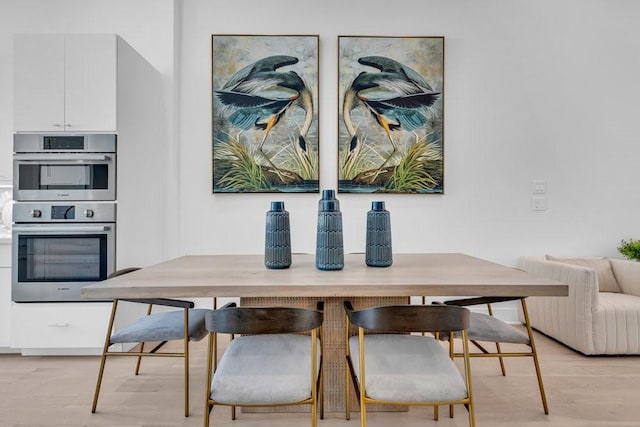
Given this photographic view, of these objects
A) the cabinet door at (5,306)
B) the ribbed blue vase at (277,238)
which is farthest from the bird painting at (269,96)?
the cabinet door at (5,306)

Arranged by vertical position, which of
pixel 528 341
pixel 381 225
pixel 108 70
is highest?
pixel 108 70

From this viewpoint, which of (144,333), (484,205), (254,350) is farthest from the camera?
(484,205)

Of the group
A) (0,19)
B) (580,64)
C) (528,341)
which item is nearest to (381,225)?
(528,341)

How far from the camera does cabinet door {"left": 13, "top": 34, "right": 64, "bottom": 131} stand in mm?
2783

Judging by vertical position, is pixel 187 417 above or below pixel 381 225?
below

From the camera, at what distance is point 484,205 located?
3645 millimetres

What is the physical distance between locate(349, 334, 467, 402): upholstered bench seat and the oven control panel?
2.06 metres

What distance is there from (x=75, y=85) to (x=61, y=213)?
34.5 inches

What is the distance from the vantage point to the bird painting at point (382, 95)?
11.7 ft

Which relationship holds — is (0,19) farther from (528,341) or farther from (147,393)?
(528,341)

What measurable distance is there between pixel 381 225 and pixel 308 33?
2.37 metres

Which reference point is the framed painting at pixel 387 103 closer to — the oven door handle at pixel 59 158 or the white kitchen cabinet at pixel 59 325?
the oven door handle at pixel 59 158

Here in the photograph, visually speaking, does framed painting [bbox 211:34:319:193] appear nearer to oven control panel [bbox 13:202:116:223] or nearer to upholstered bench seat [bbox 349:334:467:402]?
oven control panel [bbox 13:202:116:223]

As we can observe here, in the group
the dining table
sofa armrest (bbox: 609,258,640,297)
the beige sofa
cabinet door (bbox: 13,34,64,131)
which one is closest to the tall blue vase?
the dining table
